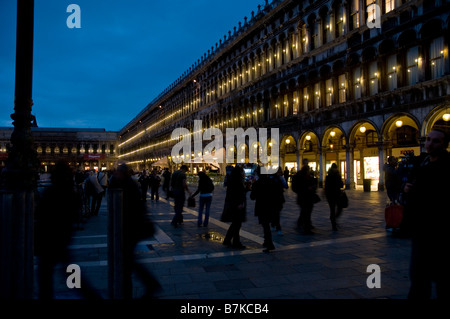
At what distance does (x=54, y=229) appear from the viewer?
13.1 feet

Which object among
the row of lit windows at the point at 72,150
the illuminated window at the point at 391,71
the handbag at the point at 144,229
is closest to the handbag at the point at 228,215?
the handbag at the point at 144,229

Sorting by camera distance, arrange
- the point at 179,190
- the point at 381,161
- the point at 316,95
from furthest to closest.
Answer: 1. the point at 316,95
2. the point at 381,161
3. the point at 179,190

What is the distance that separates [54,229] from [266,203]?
409 cm

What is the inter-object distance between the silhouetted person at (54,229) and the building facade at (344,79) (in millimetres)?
19862

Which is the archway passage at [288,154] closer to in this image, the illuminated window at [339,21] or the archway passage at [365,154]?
the archway passage at [365,154]

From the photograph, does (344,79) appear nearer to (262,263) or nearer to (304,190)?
(304,190)

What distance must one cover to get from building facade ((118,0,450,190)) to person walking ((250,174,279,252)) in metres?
15.8

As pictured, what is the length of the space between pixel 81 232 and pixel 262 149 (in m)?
28.2

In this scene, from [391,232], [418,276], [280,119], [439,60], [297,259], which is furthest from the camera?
[280,119]

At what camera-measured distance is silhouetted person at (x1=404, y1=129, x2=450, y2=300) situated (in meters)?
2.90

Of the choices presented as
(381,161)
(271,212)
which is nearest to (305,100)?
(381,161)

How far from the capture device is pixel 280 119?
109 feet
